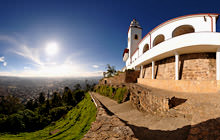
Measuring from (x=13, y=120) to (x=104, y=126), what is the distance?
70.9 feet

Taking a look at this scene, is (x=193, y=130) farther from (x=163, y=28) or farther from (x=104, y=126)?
(x=163, y=28)

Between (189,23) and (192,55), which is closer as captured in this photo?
(189,23)

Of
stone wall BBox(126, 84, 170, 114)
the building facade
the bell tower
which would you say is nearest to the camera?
stone wall BBox(126, 84, 170, 114)

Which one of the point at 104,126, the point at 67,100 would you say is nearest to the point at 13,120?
the point at 67,100

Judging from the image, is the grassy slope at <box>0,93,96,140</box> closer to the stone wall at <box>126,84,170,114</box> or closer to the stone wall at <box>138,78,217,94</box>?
the stone wall at <box>126,84,170,114</box>

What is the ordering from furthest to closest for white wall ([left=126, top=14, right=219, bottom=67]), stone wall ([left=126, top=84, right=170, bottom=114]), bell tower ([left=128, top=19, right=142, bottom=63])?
bell tower ([left=128, top=19, right=142, bottom=63]) → white wall ([left=126, top=14, right=219, bottom=67]) → stone wall ([left=126, top=84, right=170, bottom=114])

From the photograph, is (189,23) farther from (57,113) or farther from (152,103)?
(57,113)

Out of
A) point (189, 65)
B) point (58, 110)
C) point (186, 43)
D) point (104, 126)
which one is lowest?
point (58, 110)

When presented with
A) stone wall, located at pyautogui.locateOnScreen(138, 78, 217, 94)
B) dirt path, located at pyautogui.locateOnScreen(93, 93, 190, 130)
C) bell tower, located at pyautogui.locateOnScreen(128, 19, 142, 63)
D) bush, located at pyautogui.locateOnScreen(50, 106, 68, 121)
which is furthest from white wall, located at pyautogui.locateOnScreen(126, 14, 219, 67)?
bush, located at pyautogui.locateOnScreen(50, 106, 68, 121)

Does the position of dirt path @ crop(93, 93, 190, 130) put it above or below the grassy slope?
above

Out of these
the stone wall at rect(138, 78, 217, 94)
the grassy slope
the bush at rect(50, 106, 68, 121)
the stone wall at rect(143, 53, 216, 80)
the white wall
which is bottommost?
the bush at rect(50, 106, 68, 121)

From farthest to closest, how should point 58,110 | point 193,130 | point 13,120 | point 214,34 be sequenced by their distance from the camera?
point 58,110, point 13,120, point 214,34, point 193,130

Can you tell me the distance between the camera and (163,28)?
405 inches

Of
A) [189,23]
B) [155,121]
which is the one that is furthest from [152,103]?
[189,23]
